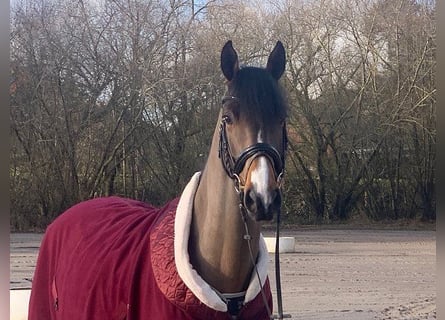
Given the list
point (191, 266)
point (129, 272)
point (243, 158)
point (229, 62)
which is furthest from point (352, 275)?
point (243, 158)

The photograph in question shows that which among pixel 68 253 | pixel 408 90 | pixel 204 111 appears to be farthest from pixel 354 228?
pixel 68 253

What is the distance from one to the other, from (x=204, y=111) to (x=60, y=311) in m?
12.3

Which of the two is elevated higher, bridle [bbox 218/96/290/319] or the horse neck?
bridle [bbox 218/96/290/319]

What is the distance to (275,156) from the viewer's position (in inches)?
103

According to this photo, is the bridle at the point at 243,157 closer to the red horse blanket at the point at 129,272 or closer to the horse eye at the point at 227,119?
the horse eye at the point at 227,119

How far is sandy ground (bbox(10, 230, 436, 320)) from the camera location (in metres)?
7.12

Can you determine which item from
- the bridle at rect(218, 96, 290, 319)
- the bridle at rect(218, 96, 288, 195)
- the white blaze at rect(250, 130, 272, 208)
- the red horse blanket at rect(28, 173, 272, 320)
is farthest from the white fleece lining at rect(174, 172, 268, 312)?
the white blaze at rect(250, 130, 272, 208)

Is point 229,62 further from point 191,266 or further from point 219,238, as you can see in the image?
point 191,266

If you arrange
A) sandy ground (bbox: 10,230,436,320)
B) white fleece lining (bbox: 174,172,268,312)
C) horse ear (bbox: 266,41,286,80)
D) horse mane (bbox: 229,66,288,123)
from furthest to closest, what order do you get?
sandy ground (bbox: 10,230,436,320) < horse ear (bbox: 266,41,286,80) < white fleece lining (bbox: 174,172,268,312) < horse mane (bbox: 229,66,288,123)

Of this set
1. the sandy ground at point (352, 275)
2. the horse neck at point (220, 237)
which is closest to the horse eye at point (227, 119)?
the horse neck at point (220, 237)

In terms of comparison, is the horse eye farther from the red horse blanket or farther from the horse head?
the red horse blanket

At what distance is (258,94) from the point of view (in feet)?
8.96

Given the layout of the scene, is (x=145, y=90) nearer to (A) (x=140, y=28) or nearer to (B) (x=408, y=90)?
(A) (x=140, y=28)

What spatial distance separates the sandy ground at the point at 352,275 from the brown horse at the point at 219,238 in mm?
3678
